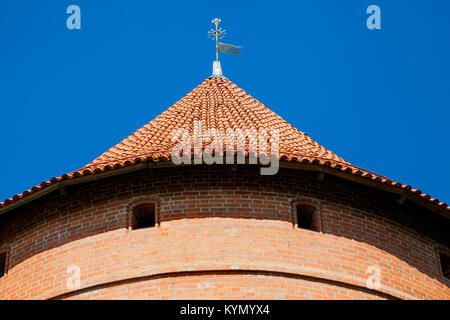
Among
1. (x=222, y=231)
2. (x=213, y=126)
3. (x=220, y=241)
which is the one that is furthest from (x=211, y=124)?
(x=220, y=241)

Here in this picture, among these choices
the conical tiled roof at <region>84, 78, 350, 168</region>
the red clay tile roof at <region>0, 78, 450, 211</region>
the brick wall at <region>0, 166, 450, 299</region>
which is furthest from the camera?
the conical tiled roof at <region>84, 78, 350, 168</region>

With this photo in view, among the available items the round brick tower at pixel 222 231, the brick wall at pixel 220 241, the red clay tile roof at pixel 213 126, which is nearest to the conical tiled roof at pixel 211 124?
the red clay tile roof at pixel 213 126

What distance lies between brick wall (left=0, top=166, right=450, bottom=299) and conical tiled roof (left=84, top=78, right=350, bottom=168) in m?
0.51

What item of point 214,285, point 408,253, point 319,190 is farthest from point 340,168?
point 214,285

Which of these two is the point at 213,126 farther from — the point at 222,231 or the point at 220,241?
the point at 220,241

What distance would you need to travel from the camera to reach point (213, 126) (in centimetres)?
1820

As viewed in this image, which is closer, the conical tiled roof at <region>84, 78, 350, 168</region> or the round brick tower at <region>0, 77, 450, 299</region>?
Answer: the round brick tower at <region>0, 77, 450, 299</region>

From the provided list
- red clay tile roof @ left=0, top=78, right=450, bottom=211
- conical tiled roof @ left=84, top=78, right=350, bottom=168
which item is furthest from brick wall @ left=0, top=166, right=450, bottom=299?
conical tiled roof @ left=84, top=78, right=350, bottom=168

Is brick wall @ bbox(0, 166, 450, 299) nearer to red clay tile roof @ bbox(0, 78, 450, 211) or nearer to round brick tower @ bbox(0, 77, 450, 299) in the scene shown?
round brick tower @ bbox(0, 77, 450, 299)

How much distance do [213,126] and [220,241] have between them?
9.06ft

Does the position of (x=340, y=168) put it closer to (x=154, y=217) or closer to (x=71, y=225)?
(x=154, y=217)

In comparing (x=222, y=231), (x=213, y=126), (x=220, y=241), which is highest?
(x=213, y=126)

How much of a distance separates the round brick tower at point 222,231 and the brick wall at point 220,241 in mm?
Result: 15

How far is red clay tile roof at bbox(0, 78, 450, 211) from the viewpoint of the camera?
1655 cm
